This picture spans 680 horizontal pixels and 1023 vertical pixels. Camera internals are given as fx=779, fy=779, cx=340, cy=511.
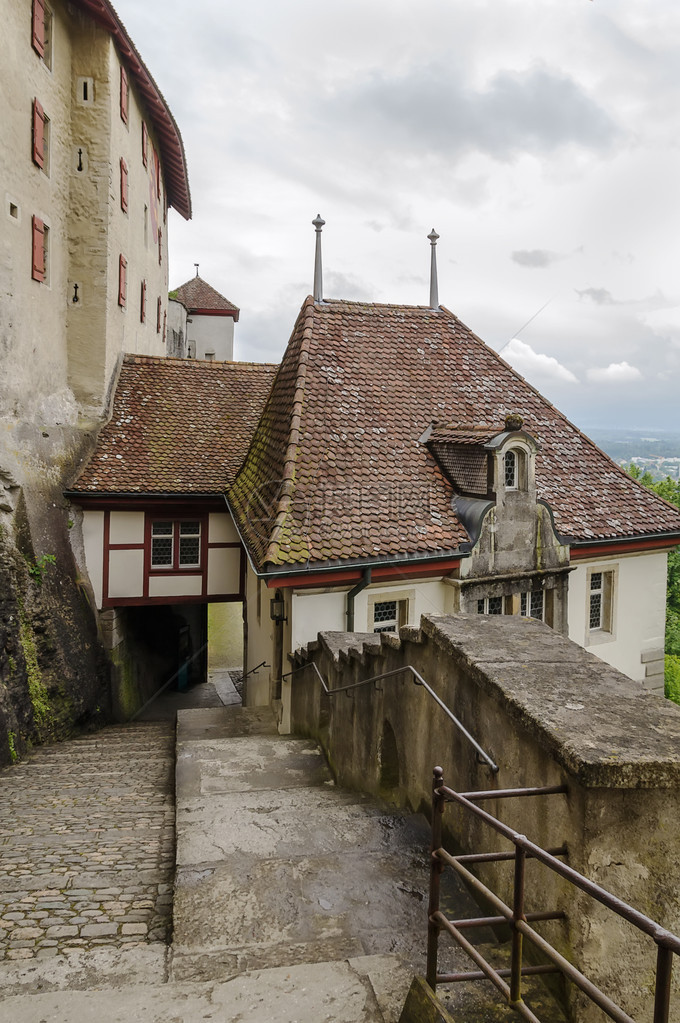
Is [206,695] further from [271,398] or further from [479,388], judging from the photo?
[479,388]

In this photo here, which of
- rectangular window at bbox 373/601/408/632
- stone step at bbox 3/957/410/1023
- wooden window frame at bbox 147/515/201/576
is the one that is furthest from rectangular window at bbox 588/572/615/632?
stone step at bbox 3/957/410/1023

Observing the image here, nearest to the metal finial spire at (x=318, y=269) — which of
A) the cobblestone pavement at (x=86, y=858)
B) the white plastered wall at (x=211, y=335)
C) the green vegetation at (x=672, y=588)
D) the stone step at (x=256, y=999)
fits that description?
the cobblestone pavement at (x=86, y=858)

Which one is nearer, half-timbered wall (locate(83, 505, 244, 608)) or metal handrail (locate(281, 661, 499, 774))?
metal handrail (locate(281, 661, 499, 774))

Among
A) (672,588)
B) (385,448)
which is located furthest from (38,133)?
(672,588)

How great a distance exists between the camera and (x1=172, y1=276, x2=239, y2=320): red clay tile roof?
42906mm

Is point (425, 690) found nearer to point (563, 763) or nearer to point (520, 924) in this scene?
point (563, 763)

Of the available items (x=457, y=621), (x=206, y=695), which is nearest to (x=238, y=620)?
(x=206, y=695)

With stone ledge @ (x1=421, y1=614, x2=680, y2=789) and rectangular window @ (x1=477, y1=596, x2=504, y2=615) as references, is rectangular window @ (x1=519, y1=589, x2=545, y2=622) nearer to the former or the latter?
rectangular window @ (x1=477, y1=596, x2=504, y2=615)

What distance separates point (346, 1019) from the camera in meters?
3.55

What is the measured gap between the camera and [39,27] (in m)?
16.1

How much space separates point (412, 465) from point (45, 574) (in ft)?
26.5

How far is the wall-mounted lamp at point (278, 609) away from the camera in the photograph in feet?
40.8

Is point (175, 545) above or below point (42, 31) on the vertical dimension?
below

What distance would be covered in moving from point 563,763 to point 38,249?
16.5 meters
